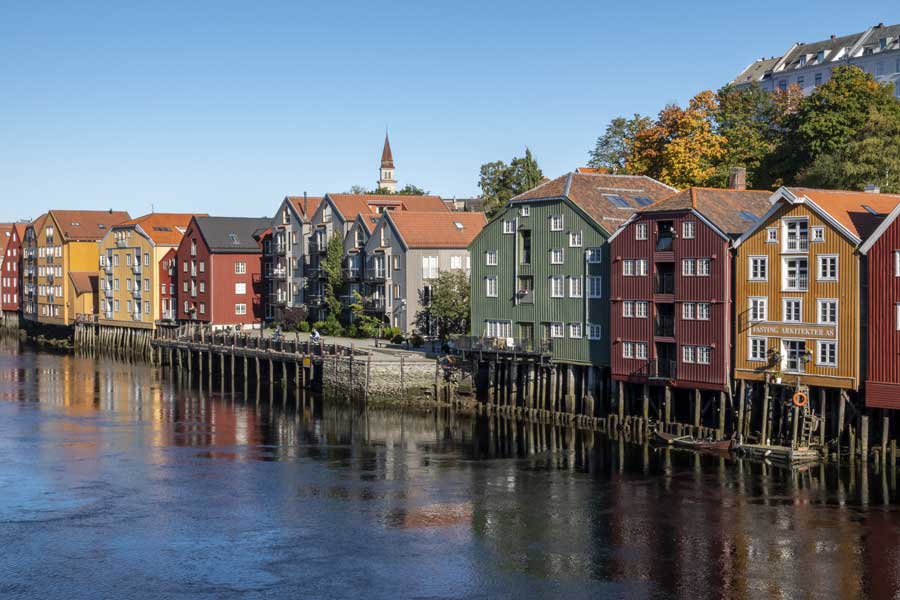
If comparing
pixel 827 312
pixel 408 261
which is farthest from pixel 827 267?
pixel 408 261

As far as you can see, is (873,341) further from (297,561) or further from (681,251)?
(297,561)

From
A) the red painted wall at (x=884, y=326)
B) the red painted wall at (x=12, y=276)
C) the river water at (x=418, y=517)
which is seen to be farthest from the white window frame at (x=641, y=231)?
the red painted wall at (x=12, y=276)

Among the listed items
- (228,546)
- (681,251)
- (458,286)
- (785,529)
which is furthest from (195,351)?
(785,529)

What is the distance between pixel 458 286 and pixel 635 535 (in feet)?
150

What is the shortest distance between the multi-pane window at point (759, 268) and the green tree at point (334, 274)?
152ft

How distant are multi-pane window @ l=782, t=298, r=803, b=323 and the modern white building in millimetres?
70632

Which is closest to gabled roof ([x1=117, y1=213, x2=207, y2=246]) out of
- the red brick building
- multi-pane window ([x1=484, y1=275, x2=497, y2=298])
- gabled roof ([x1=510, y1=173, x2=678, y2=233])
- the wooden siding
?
the red brick building

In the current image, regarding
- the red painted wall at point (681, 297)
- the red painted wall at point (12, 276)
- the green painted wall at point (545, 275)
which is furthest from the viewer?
the red painted wall at point (12, 276)

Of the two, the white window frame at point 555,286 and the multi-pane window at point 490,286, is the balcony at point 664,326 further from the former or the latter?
the multi-pane window at point 490,286

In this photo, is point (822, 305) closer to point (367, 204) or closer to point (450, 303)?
point (450, 303)

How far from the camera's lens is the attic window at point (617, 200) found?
70.3m

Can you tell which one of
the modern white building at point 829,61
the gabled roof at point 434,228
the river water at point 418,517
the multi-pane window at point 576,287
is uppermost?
the modern white building at point 829,61

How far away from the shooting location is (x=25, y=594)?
3725 cm

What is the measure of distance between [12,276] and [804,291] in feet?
431
